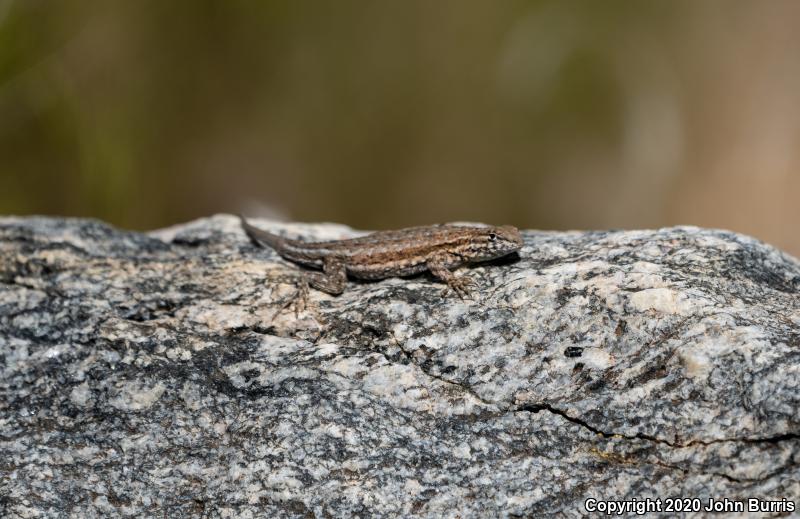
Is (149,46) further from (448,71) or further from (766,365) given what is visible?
(766,365)

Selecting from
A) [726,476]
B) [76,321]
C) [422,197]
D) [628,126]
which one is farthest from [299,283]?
[628,126]

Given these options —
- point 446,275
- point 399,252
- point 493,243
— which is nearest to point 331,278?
point 399,252

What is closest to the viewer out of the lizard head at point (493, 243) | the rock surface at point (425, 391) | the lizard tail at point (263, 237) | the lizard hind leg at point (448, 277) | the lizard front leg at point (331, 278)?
the rock surface at point (425, 391)

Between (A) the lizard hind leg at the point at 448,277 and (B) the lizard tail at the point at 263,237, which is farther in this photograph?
(B) the lizard tail at the point at 263,237

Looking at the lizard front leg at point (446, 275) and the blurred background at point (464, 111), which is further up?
the blurred background at point (464, 111)

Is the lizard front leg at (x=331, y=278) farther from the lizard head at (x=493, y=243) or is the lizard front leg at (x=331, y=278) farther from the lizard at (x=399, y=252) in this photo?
the lizard head at (x=493, y=243)

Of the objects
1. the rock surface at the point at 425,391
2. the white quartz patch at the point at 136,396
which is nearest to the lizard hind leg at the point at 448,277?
the rock surface at the point at 425,391

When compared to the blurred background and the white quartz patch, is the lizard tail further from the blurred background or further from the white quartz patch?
the blurred background
